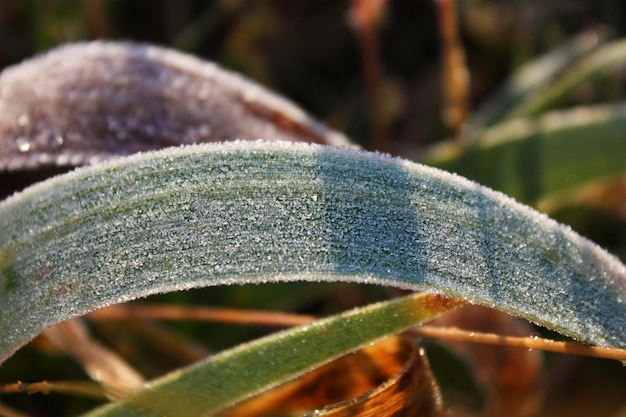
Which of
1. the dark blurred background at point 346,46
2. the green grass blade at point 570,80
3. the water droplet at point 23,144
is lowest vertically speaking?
the water droplet at point 23,144

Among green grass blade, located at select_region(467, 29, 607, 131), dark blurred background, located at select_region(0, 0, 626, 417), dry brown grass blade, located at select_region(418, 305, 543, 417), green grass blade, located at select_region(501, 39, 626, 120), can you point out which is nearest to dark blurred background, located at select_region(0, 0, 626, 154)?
dark blurred background, located at select_region(0, 0, 626, 417)

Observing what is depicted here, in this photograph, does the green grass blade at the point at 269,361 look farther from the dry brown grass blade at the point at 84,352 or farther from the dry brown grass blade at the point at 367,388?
the dry brown grass blade at the point at 84,352

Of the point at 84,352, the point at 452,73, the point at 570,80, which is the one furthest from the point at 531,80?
the point at 84,352

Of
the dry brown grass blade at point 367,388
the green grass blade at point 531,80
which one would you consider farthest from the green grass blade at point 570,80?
the dry brown grass blade at point 367,388

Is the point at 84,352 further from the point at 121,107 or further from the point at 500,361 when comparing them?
the point at 500,361

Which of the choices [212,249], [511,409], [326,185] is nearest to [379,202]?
[326,185]

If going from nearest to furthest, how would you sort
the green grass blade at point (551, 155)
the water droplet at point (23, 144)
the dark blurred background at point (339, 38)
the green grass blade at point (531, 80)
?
1. the water droplet at point (23, 144)
2. the green grass blade at point (551, 155)
3. the green grass blade at point (531, 80)
4. the dark blurred background at point (339, 38)

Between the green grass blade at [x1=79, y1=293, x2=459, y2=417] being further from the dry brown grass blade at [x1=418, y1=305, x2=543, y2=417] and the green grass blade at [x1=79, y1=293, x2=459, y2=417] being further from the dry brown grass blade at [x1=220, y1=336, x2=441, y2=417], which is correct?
the dry brown grass blade at [x1=418, y1=305, x2=543, y2=417]
